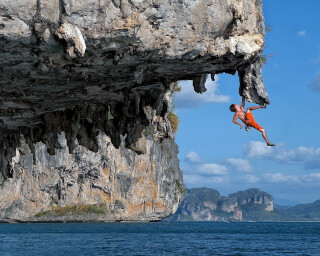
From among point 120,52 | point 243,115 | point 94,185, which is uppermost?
point 94,185

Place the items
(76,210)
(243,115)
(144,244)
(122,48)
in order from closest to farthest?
1. (122,48)
2. (243,115)
3. (144,244)
4. (76,210)

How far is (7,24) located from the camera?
24.5 feet

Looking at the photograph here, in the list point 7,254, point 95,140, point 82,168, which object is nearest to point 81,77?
point 95,140

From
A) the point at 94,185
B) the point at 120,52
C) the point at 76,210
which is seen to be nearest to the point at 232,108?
the point at 120,52

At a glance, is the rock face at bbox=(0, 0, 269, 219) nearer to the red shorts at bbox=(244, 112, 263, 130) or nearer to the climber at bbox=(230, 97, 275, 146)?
the climber at bbox=(230, 97, 275, 146)

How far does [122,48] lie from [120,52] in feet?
0.44

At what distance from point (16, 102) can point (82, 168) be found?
112 m

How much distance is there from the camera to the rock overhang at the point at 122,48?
7.80m

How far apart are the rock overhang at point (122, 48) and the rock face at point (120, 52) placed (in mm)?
15

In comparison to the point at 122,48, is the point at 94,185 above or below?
above

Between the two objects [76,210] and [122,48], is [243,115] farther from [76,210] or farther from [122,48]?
[76,210]

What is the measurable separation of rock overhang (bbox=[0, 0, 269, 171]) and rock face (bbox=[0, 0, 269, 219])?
2 centimetres

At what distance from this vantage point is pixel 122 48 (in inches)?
339

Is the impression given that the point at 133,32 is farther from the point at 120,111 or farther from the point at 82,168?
the point at 82,168
